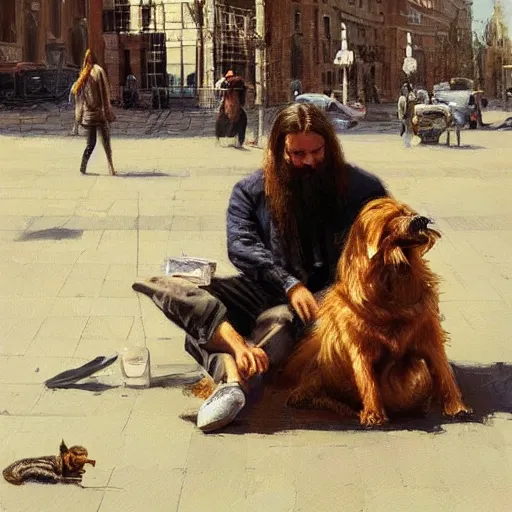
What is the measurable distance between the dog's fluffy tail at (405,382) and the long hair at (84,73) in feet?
18.8

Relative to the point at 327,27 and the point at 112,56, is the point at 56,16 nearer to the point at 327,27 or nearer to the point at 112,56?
the point at 112,56

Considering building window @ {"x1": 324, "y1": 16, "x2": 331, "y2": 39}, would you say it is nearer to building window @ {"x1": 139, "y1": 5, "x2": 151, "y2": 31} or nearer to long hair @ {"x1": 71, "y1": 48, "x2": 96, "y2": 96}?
building window @ {"x1": 139, "y1": 5, "x2": 151, "y2": 31}

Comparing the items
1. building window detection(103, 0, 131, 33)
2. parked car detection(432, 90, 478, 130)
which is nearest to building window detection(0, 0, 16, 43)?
building window detection(103, 0, 131, 33)

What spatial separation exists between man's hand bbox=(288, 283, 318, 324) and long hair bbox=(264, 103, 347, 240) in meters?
0.22

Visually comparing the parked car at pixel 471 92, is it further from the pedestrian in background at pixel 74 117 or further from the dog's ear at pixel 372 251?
the dog's ear at pixel 372 251

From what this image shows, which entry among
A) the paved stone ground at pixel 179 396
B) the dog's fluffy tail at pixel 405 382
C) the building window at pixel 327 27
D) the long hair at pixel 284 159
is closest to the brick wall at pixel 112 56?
the paved stone ground at pixel 179 396

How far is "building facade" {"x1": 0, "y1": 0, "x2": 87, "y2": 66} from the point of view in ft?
37.3

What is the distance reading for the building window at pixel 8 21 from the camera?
13195 millimetres

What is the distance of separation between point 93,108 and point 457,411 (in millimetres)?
6139

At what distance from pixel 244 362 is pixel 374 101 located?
756 centimetres

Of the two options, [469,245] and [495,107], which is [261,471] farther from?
[495,107]

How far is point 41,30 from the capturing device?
1295 centimetres

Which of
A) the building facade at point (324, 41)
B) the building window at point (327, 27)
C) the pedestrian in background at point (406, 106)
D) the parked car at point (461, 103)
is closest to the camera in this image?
the building facade at point (324, 41)

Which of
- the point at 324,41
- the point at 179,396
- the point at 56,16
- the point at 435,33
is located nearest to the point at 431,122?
the point at 324,41
